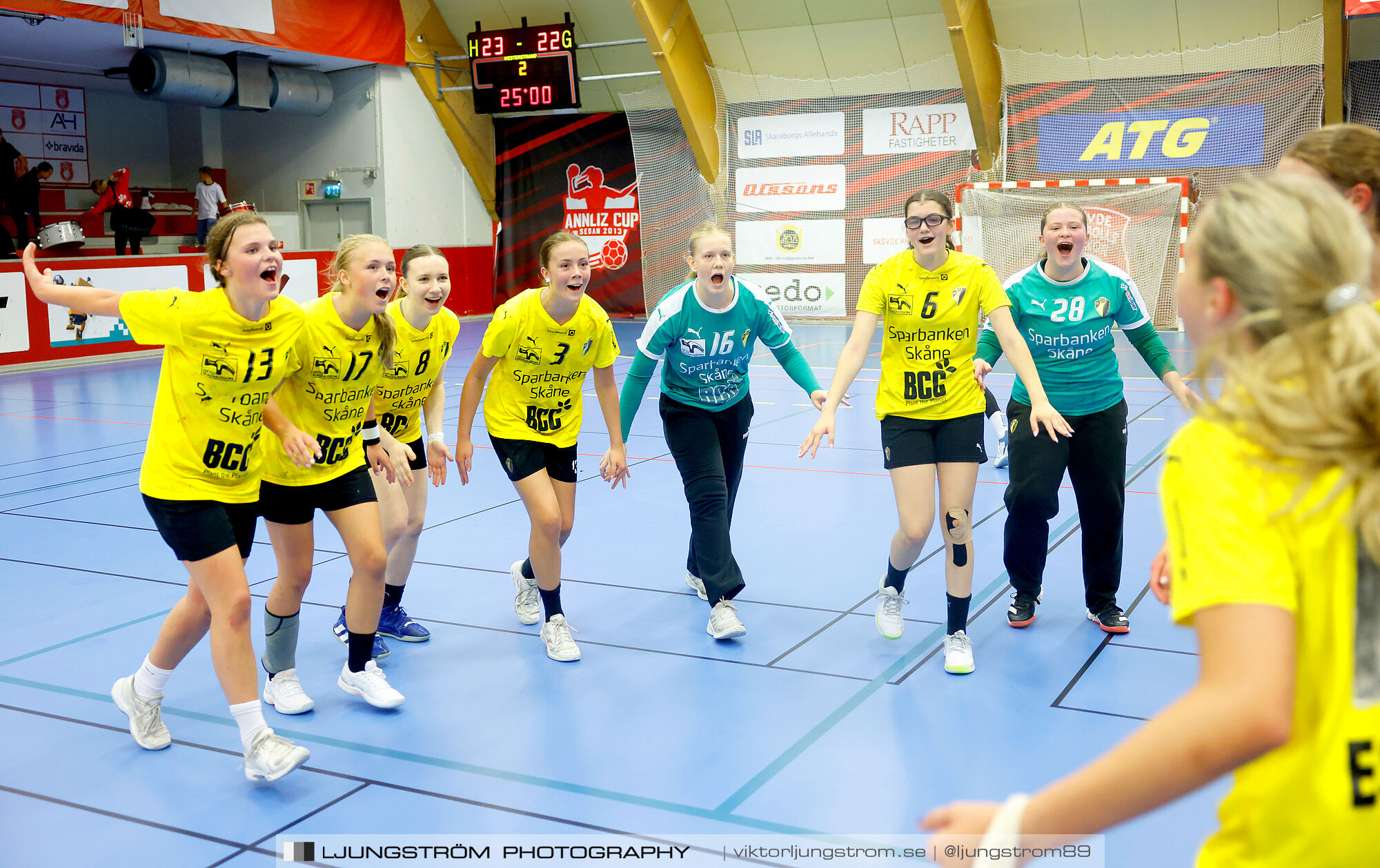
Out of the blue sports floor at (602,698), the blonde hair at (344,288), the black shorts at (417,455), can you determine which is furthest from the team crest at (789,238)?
the blonde hair at (344,288)

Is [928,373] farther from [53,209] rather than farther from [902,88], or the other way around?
[53,209]

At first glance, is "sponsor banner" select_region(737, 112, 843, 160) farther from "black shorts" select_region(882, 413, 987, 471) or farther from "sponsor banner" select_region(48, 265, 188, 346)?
"black shorts" select_region(882, 413, 987, 471)

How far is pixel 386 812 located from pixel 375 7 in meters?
18.3

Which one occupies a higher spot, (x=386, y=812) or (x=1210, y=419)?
(x=1210, y=419)

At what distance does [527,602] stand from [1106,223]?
14.0 m

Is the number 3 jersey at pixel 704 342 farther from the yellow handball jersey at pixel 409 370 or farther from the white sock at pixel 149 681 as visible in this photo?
the white sock at pixel 149 681

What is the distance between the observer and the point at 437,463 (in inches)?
181

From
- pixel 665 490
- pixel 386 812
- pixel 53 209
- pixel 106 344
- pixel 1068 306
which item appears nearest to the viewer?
pixel 386 812

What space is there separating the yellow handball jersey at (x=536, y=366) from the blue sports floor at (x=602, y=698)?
926 millimetres

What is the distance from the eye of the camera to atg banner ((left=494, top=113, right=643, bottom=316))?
68.5 feet

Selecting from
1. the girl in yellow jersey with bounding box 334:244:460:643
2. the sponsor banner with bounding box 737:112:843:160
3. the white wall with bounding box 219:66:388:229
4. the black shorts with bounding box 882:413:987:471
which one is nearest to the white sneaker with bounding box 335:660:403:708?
the girl in yellow jersey with bounding box 334:244:460:643

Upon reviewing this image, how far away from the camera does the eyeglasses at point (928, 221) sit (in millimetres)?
4387

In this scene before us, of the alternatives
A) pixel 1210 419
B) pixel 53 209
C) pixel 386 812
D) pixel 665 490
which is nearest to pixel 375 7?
pixel 53 209

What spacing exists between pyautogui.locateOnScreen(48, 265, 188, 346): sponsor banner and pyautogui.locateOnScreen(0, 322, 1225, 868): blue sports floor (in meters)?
8.22
